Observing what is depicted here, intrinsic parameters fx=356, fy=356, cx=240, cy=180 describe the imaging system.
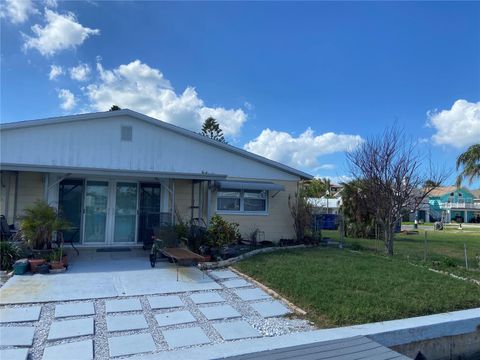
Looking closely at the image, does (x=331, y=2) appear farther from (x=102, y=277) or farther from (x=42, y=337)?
(x=42, y=337)

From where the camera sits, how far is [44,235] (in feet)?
27.8

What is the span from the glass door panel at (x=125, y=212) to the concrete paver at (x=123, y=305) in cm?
611

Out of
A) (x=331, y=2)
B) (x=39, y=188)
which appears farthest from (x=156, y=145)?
(x=331, y=2)

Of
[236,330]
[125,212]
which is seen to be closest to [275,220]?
[125,212]

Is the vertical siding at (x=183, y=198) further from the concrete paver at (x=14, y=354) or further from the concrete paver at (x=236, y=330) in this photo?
the concrete paver at (x=14, y=354)

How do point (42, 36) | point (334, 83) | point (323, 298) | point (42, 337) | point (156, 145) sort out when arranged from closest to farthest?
1. point (42, 337)
2. point (323, 298)
3. point (42, 36)
4. point (156, 145)
5. point (334, 83)

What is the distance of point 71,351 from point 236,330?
210cm

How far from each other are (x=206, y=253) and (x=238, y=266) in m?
1.27

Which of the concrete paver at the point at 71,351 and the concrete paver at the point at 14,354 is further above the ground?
the concrete paver at the point at 14,354

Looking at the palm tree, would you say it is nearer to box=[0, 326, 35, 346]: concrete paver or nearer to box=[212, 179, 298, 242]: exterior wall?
box=[212, 179, 298, 242]: exterior wall

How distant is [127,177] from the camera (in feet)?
38.5

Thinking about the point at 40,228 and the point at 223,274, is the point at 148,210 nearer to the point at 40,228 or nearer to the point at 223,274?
the point at 40,228

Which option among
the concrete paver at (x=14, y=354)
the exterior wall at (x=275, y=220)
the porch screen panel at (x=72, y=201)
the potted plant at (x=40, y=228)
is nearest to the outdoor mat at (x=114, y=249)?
the porch screen panel at (x=72, y=201)

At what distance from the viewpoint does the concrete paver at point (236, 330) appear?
189 inches
